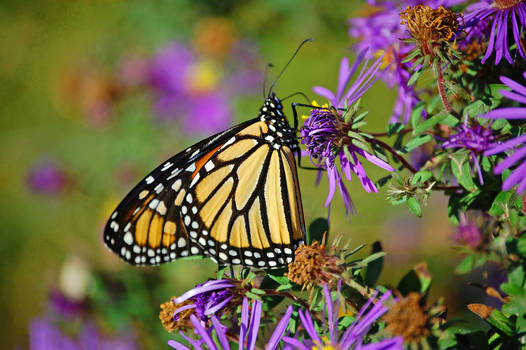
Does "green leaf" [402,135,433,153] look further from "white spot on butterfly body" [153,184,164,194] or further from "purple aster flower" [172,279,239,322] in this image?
"white spot on butterfly body" [153,184,164,194]

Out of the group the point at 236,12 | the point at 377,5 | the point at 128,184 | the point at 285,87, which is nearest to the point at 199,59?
the point at 236,12

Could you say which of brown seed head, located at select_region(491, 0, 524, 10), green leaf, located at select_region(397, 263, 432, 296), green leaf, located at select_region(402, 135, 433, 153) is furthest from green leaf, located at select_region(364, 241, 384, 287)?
brown seed head, located at select_region(491, 0, 524, 10)

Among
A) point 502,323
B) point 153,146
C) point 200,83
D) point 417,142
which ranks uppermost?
point 200,83

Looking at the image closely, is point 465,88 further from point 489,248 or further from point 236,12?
point 236,12

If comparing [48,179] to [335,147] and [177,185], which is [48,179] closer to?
[177,185]

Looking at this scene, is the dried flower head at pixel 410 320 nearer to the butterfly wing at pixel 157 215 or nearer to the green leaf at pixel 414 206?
the green leaf at pixel 414 206

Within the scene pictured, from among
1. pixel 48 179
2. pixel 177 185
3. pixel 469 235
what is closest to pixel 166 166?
pixel 177 185

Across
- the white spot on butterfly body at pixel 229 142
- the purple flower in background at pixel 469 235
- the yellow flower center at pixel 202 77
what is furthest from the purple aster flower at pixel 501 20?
the yellow flower center at pixel 202 77
